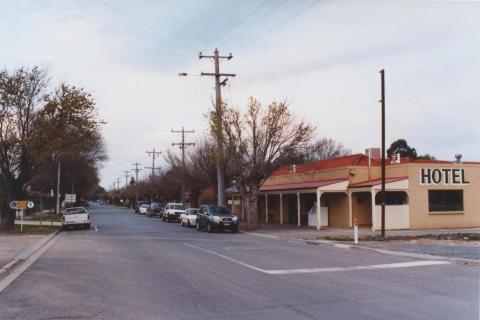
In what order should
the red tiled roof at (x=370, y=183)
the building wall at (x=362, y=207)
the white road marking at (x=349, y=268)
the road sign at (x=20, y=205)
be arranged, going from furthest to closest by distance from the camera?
1. the building wall at (x=362, y=207)
2. the red tiled roof at (x=370, y=183)
3. the road sign at (x=20, y=205)
4. the white road marking at (x=349, y=268)

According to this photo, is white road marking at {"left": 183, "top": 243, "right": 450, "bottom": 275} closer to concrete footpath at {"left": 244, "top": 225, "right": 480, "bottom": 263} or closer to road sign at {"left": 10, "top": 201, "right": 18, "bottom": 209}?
concrete footpath at {"left": 244, "top": 225, "right": 480, "bottom": 263}

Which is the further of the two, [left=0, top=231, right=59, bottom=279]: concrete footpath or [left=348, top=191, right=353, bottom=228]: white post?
[left=348, top=191, right=353, bottom=228]: white post

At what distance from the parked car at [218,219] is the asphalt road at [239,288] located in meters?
14.2

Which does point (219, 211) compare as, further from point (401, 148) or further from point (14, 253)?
point (401, 148)

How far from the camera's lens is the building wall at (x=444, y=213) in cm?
3180

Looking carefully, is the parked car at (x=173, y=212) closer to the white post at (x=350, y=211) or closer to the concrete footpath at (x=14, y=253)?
the white post at (x=350, y=211)

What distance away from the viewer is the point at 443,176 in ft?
107

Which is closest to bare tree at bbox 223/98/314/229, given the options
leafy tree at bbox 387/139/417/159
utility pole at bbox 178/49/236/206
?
utility pole at bbox 178/49/236/206

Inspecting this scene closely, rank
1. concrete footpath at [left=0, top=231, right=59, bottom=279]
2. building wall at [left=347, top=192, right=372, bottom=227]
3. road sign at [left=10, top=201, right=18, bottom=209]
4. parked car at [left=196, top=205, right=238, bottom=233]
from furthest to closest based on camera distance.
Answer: building wall at [left=347, top=192, right=372, bottom=227]
parked car at [left=196, top=205, right=238, bottom=233]
road sign at [left=10, top=201, right=18, bottom=209]
concrete footpath at [left=0, top=231, right=59, bottom=279]

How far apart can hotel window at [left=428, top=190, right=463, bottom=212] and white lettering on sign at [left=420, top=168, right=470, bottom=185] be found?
600mm

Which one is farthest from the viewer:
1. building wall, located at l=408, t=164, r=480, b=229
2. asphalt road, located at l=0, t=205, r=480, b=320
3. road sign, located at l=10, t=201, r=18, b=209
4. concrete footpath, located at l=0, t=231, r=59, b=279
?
building wall, located at l=408, t=164, r=480, b=229

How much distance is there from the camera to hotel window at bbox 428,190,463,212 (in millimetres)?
32438

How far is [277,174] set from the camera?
47625 millimetres

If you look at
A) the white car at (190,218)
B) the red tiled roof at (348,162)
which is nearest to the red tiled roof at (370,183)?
the red tiled roof at (348,162)
